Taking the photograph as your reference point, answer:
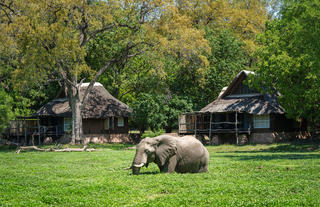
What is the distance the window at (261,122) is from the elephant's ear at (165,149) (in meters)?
24.3

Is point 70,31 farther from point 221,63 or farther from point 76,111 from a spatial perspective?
point 221,63

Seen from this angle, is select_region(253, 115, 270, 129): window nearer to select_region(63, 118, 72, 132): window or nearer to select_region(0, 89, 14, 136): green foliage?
select_region(63, 118, 72, 132): window

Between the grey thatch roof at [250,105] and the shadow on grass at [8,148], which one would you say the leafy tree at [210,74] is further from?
the shadow on grass at [8,148]

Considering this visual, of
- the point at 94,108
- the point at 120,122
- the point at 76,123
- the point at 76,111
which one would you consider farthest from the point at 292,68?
the point at 120,122

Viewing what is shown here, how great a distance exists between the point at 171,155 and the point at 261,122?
2457 cm

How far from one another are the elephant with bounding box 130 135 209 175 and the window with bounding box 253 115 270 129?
23.4 m

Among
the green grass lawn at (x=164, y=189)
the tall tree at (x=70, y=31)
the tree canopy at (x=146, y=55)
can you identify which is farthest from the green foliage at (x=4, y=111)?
the green grass lawn at (x=164, y=189)

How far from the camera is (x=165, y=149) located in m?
13.3

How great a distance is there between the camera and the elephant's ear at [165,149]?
1324 cm

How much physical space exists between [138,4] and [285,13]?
11141 mm

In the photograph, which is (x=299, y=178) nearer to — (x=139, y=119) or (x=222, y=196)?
(x=222, y=196)

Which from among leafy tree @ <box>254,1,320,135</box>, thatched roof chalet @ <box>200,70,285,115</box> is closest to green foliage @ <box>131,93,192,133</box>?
thatched roof chalet @ <box>200,70,285,115</box>

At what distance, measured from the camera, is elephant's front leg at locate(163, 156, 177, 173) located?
1347 cm

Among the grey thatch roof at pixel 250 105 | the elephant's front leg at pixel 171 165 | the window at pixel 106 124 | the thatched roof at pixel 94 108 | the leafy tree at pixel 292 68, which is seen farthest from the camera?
the window at pixel 106 124
